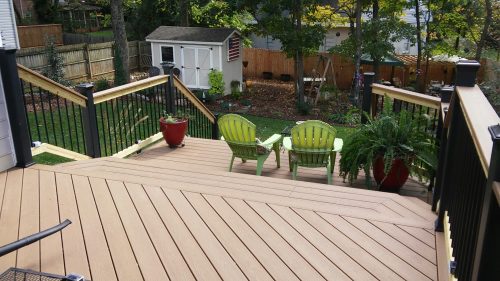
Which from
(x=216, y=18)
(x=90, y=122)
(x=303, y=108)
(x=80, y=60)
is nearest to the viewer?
(x=90, y=122)

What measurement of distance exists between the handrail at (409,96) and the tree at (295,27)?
390 inches

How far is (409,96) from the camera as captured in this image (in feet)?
13.4

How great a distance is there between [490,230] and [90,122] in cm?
376

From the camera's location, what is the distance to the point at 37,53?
44.8 ft

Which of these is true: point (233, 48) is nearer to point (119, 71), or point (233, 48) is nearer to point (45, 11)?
point (119, 71)

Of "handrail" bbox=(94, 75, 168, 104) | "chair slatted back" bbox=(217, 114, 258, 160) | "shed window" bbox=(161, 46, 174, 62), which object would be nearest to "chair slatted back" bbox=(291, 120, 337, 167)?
"chair slatted back" bbox=(217, 114, 258, 160)

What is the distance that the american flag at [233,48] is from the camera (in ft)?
50.2

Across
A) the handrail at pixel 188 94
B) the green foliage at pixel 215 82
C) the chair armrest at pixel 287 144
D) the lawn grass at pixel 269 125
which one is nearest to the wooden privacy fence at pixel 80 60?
the green foliage at pixel 215 82

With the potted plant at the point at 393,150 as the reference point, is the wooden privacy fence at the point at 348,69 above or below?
below

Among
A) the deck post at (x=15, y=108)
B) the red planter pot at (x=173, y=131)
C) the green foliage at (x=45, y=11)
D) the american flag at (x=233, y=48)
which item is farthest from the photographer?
the green foliage at (x=45, y=11)

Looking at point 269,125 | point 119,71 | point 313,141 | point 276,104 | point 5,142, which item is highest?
point 5,142

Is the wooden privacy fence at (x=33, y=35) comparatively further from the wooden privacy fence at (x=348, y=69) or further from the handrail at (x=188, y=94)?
the handrail at (x=188, y=94)

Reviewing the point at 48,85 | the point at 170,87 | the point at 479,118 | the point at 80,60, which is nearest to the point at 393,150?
Result: the point at 479,118

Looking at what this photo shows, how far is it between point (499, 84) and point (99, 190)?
11.2m
